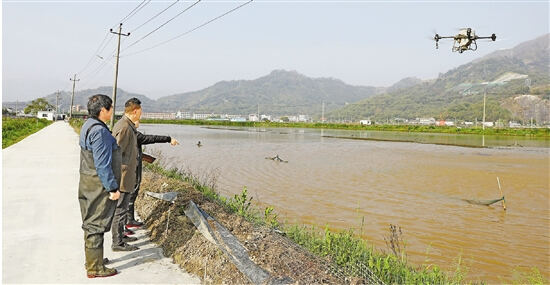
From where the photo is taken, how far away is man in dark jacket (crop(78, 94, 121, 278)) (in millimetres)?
3973

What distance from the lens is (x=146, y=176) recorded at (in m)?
9.16

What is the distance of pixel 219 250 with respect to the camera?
4.35m

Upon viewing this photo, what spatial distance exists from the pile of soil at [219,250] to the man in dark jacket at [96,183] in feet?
3.03

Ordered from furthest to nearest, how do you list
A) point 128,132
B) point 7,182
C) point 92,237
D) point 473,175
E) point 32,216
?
1. point 473,175
2. point 7,182
3. point 32,216
4. point 128,132
5. point 92,237

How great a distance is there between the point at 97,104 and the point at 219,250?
207 cm

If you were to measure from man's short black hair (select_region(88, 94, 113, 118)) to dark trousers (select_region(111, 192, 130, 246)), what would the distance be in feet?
4.11

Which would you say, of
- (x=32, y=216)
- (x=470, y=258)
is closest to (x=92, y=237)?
(x=32, y=216)

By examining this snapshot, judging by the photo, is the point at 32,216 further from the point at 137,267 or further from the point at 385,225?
the point at 385,225

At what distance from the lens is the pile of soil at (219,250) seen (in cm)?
395

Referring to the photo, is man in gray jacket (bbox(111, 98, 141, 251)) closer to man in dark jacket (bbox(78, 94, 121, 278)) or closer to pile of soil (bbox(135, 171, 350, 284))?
pile of soil (bbox(135, 171, 350, 284))

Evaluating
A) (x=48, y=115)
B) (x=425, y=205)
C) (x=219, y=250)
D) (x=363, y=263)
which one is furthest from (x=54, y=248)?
(x=48, y=115)

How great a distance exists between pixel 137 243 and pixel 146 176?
414 centimetres

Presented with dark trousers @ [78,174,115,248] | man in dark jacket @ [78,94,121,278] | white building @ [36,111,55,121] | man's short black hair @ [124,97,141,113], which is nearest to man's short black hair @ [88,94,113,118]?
man in dark jacket @ [78,94,121,278]

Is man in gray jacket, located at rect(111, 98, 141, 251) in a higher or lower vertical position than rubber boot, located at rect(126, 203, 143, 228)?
higher
